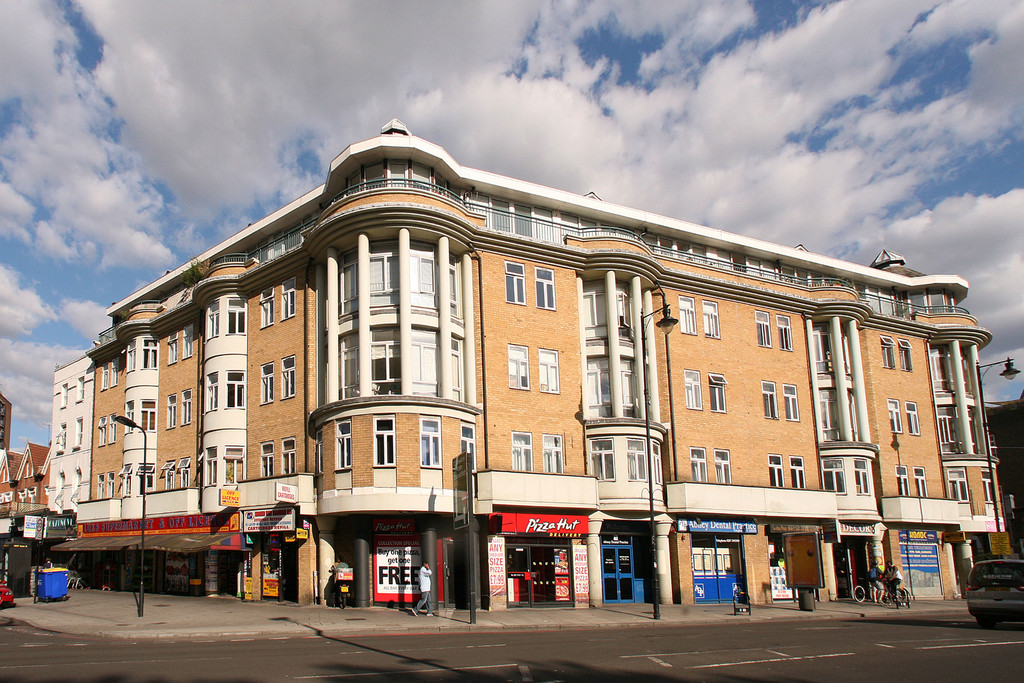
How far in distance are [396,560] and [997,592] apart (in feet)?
57.6

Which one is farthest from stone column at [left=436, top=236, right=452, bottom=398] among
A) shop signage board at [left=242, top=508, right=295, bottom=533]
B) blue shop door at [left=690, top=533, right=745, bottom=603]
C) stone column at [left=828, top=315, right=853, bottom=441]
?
stone column at [left=828, top=315, right=853, bottom=441]

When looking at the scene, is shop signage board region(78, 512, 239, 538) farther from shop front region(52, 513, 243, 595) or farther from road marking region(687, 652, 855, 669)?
road marking region(687, 652, 855, 669)

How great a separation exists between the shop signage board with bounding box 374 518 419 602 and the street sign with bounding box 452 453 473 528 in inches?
167

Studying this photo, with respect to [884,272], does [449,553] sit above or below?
below

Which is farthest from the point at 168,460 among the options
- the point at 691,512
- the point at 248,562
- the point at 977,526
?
the point at 977,526

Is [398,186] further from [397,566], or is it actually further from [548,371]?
[397,566]

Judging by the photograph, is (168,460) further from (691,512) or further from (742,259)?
(742,259)

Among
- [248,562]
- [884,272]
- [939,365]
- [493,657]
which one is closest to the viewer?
[493,657]

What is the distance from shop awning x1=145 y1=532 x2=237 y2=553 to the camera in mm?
29625

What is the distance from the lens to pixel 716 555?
33000mm

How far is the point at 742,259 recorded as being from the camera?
A: 42.6 m

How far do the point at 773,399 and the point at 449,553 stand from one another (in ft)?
57.7

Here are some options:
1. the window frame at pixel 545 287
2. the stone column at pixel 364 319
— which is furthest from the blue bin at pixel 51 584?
the window frame at pixel 545 287

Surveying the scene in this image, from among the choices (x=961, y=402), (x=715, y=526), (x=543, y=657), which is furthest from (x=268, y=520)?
(x=961, y=402)
